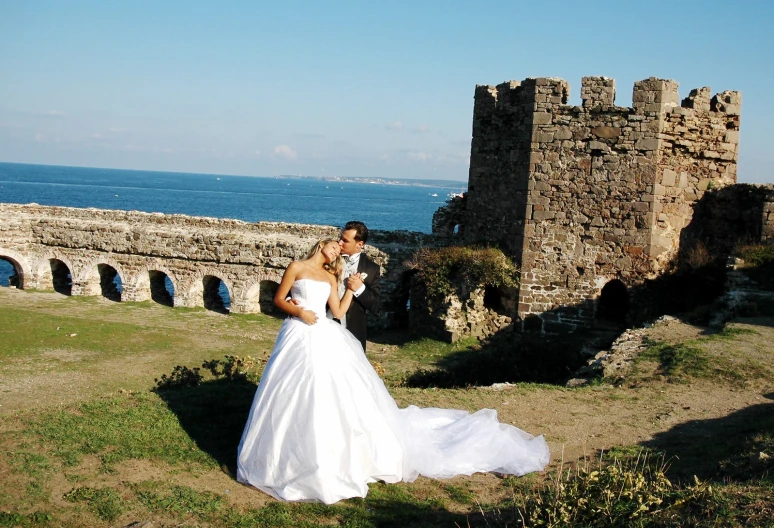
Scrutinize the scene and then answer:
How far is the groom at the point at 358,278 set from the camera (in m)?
7.93

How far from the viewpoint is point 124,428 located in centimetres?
841

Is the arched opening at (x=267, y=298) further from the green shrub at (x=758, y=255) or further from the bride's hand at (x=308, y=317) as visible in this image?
the bride's hand at (x=308, y=317)

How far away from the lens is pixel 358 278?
7.92 meters

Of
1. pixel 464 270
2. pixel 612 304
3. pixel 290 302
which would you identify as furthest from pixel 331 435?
pixel 612 304

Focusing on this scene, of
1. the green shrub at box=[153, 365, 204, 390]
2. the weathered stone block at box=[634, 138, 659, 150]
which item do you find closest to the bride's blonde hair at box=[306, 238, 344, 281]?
the green shrub at box=[153, 365, 204, 390]

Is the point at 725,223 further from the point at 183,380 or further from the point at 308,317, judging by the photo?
the point at 308,317

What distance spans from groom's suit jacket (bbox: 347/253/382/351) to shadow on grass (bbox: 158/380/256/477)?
1780 mm

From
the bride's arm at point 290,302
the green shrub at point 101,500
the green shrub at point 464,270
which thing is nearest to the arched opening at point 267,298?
the green shrub at point 464,270

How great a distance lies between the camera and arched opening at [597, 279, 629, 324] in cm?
1877

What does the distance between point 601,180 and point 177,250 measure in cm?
1343

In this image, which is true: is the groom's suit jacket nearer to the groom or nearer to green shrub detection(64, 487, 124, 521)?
the groom

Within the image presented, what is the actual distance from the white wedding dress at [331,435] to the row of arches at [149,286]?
15894 mm

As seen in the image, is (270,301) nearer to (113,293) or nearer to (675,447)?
(113,293)

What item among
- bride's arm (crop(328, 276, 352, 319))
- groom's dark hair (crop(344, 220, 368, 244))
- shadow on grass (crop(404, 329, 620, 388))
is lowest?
shadow on grass (crop(404, 329, 620, 388))
